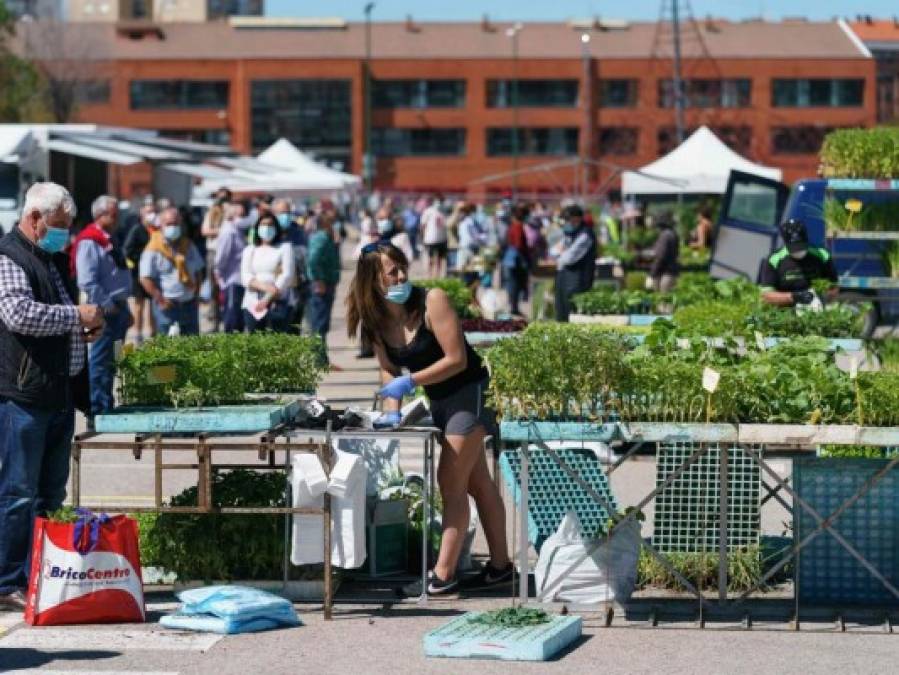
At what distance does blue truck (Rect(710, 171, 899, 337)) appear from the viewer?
725 inches

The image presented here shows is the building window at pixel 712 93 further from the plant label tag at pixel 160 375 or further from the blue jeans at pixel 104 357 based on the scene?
the plant label tag at pixel 160 375

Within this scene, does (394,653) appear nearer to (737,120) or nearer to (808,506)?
(808,506)

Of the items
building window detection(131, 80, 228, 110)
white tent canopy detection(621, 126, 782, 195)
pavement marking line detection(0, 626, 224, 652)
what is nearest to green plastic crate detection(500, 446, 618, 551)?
pavement marking line detection(0, 626, 224, 652)

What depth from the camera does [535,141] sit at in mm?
107562

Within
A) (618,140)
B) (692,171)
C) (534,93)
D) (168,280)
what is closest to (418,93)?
(534,93)

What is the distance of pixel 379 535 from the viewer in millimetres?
9820

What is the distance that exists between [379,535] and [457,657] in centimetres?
182

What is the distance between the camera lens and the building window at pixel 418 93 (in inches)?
4267

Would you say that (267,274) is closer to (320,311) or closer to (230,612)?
(320,311)

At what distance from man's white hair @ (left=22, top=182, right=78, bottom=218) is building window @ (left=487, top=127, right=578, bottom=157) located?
3874 inches

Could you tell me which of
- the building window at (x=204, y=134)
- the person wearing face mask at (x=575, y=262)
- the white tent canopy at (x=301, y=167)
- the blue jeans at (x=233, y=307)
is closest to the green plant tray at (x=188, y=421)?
the blue jeans at (x=233, y=307)

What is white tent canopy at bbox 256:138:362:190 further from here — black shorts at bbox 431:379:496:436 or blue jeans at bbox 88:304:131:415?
black shorts at bbox 431:379:496:436

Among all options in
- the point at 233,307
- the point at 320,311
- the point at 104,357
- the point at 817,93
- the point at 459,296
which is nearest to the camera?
the point at 104,357

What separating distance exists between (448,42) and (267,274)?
310 feet
